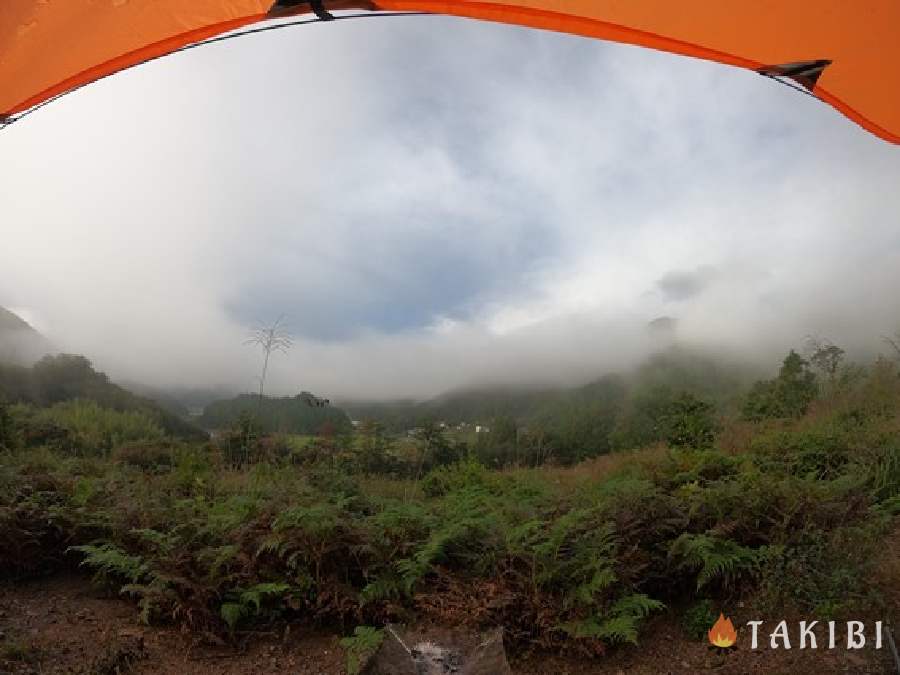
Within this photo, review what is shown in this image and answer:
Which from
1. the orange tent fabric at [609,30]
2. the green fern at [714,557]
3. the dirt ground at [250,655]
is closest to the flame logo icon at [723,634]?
the dirt ground at [250,655]

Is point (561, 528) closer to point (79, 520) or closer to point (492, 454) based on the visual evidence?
point (79, 520)

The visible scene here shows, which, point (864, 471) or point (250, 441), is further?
point (250, 441)

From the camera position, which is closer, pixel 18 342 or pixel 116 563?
pixel 116 563

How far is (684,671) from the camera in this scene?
3.07 meters

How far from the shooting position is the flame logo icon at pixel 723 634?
3193 millimetres

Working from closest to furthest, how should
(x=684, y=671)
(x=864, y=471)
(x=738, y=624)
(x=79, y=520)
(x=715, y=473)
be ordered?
(x=684, y=671) → (x=738, y=624) → (x=79, y=520) → (x=864, y=471) → (x=715, y=473)

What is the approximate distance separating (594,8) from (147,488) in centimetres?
502

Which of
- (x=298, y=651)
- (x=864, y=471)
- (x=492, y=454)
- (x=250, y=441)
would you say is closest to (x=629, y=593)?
(x=298, y=651)

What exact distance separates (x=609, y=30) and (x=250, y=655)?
382 centimetres

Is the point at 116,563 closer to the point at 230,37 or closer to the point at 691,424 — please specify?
the point at 230,37

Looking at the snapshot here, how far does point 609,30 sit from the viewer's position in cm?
209

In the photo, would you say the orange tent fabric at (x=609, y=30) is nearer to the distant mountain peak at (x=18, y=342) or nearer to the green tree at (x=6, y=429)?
the green tree at (x=6, y=429)

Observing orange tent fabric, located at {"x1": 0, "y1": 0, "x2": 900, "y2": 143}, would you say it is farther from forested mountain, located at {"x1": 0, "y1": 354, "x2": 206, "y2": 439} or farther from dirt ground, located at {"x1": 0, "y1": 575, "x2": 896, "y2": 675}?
forested mountain, located at {"x1": 0, "y1": 354, "x2": 206, "y2": 439}

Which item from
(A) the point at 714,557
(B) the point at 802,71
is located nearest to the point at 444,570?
(A) the point at 714,557
